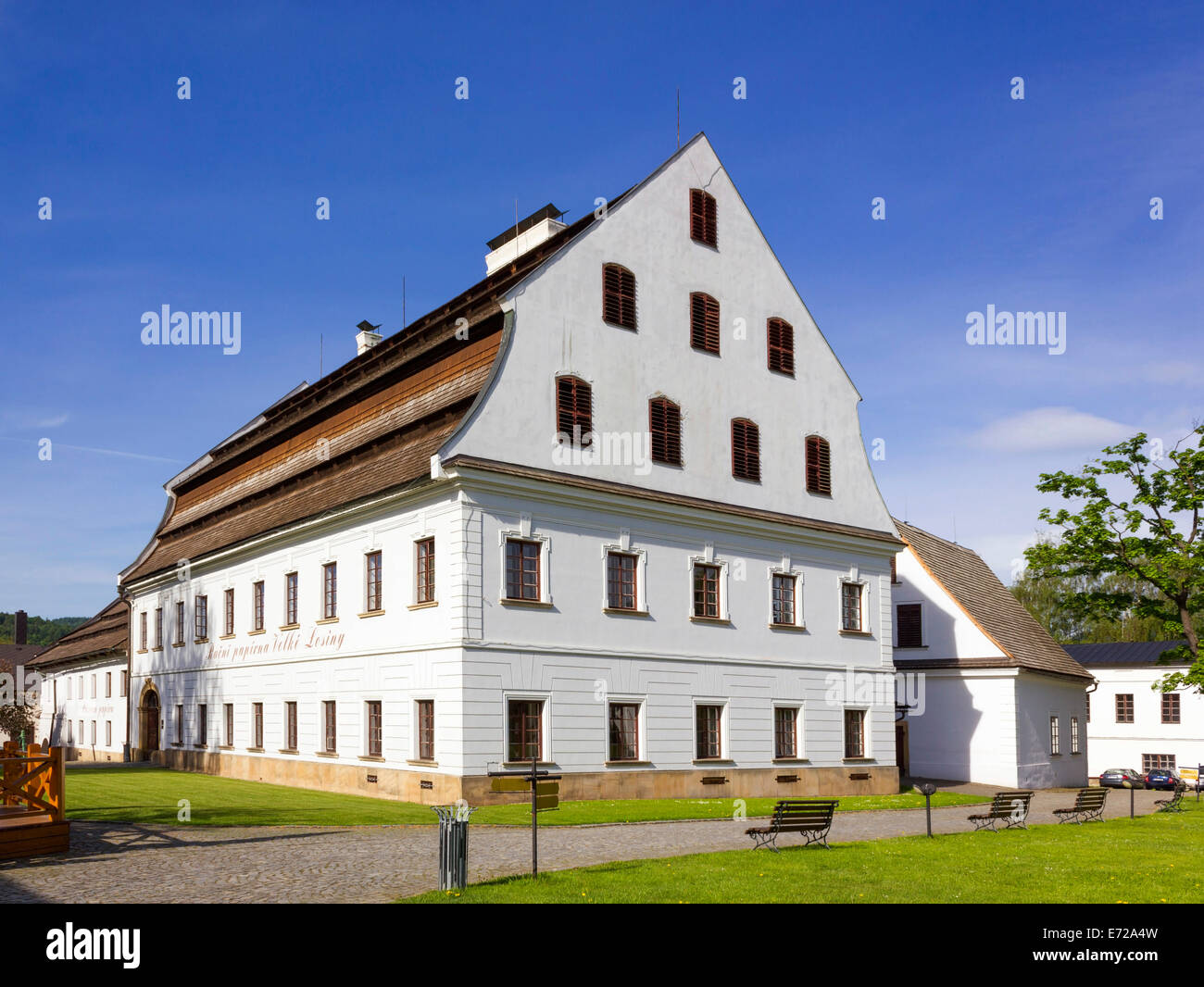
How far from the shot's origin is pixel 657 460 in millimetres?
30344

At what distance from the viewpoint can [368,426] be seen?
105ft

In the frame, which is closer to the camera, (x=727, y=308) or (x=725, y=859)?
(x=725, y=859)

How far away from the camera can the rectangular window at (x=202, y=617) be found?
131 ft

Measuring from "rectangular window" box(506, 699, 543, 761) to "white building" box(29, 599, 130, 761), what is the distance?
29127 mm

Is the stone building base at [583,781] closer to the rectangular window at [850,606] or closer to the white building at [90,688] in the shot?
the rectangular window at [850,606]

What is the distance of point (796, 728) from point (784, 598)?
148 inches

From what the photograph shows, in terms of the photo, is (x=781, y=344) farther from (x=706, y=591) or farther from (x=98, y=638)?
(x=98, y=638)

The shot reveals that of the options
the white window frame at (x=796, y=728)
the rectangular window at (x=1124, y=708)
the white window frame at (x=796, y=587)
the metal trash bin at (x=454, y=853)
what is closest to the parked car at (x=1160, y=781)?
the rectangular window at (x=1124, y=708)

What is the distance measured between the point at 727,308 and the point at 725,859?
20.1 metres

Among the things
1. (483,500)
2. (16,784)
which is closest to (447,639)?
(483,500)

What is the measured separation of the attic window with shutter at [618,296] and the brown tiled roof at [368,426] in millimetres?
1464

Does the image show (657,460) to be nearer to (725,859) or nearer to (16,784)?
(725,859)

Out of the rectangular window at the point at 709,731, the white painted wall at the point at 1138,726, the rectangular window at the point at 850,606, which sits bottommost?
the white painted wall at the point at 1138,726

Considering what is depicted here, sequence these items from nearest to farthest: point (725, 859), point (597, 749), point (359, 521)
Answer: point (725, 859) → point (597, 749) → point (359, 521)
